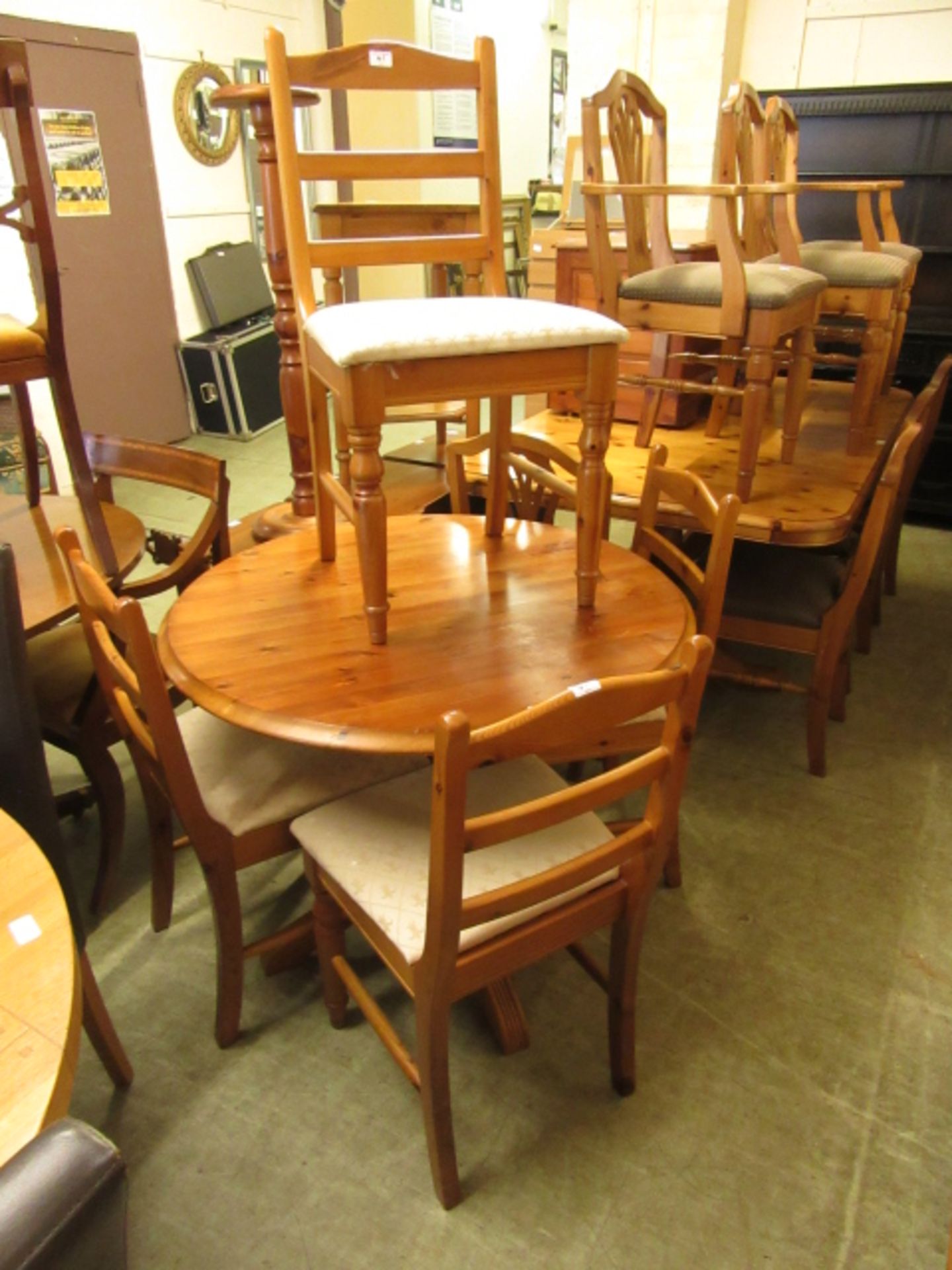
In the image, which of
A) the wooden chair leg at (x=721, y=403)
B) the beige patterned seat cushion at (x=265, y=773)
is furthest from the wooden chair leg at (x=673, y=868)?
the wooden chair leg at (x=721, y=403)

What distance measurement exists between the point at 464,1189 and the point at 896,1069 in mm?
793

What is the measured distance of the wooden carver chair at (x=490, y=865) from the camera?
1.01 m

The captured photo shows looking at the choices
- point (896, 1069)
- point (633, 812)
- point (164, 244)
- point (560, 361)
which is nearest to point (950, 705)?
point (633, 812)

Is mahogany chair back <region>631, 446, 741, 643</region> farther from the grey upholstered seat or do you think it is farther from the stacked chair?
the stacked chair

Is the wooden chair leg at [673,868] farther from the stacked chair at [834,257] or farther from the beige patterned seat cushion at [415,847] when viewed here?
the stacked chair at [834,257]

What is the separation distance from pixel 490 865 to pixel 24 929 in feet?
2.24

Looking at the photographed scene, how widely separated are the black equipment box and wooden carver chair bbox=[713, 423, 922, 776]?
3626 millimetres

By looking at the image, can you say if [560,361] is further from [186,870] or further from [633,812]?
[186,870]

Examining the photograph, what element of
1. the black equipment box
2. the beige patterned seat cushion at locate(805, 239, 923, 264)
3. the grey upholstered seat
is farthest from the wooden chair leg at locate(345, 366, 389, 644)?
the black equipment box

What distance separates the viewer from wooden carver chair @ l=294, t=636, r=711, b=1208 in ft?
3.33

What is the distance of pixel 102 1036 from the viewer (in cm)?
145

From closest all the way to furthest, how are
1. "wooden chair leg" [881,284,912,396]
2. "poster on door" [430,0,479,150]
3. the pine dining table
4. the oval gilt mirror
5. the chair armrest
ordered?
the chair armrest
the pine dining table
"wooden chair leg" [881,284,912,396]
the oval gilt mirror
"poster on door" [430,0,479,150]

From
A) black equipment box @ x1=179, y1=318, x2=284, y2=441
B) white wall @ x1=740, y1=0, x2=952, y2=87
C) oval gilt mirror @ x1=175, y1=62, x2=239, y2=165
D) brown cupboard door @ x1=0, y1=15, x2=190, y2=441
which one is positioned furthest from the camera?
black equipment box @ x1=179, y1=318, x2=284, y2=441

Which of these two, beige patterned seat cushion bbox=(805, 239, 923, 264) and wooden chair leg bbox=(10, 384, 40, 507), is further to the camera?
beige patterned seat cushion bbox=(805, 239, 923, 264)
